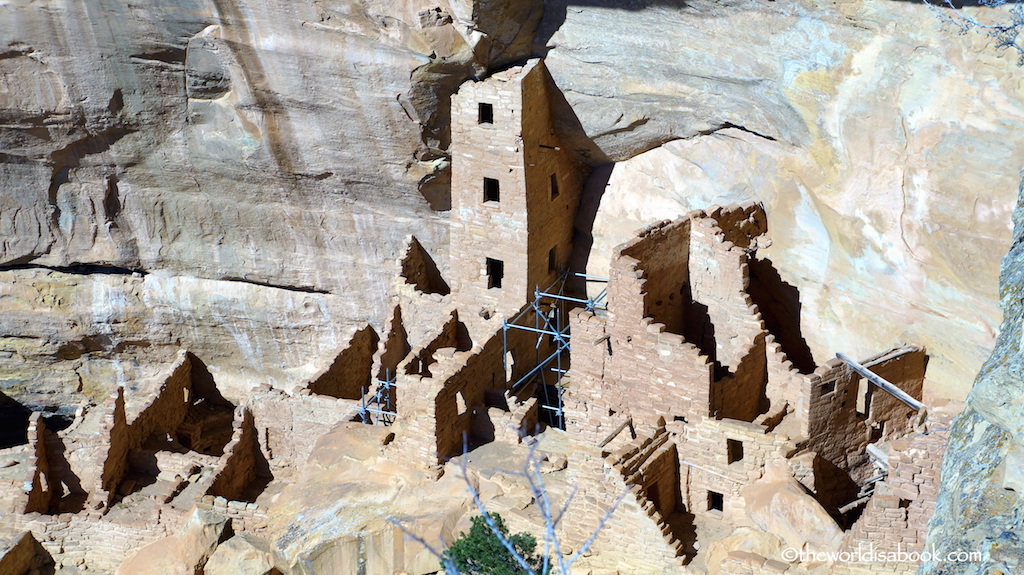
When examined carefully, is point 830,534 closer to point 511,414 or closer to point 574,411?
point 574,411

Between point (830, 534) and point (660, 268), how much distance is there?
5.13 meters

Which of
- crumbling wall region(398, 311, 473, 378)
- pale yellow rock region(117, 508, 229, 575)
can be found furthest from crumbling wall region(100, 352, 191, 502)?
crumbling wall region(398, 311, 473, 378)

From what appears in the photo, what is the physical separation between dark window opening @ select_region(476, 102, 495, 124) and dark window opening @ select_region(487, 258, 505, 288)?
2.59 metres

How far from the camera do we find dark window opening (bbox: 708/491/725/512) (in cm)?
2142

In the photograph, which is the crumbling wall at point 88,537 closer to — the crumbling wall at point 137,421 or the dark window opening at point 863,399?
the crumbling wall at point 137,421

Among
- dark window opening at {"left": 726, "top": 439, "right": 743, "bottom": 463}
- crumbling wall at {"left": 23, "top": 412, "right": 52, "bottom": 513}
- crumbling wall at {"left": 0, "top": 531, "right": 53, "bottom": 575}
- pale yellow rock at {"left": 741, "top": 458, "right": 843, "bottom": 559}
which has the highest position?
dark window opening at {"left": 726, "top": 439, "right": 743, "bottom": 463}

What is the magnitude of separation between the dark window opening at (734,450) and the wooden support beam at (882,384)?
203 cm

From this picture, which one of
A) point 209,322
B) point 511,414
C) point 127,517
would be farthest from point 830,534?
point 209,322

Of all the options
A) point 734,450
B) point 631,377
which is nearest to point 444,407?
point 631,377

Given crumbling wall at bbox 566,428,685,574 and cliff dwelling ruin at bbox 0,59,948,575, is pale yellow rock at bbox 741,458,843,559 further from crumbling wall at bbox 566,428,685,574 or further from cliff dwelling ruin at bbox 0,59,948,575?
crumbling wall at bbox 566,428,685,574

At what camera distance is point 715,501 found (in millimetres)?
21594

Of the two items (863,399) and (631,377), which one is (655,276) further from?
(863,399)

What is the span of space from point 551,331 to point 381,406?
10.7ft

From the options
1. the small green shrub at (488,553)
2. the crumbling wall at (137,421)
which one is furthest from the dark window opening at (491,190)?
the crumbling wall at (137,421)
